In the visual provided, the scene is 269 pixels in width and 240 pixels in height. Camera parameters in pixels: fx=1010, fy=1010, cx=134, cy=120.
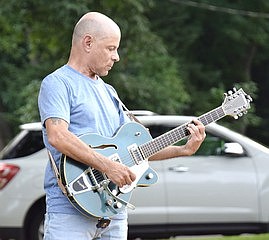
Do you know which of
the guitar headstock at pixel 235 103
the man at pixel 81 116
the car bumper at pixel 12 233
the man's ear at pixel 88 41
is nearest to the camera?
the man at pixel 81 116

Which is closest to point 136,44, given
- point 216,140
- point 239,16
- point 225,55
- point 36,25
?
point 36,25

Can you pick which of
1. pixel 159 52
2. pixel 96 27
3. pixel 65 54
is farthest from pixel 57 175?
pixel 159 52

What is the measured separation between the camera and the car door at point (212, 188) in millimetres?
10656

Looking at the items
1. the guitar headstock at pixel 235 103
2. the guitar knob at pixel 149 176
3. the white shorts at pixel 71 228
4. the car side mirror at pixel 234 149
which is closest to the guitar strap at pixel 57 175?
the white shorts at pixel 71 228

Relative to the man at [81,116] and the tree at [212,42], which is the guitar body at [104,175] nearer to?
the man at [81,116]

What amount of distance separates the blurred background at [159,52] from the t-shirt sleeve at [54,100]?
11.6m

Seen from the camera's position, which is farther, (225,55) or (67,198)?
(225,55)

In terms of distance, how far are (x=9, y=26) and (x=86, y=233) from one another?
1435 centimetres

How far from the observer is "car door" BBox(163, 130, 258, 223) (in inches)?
420

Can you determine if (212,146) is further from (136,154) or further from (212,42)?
(212,42)

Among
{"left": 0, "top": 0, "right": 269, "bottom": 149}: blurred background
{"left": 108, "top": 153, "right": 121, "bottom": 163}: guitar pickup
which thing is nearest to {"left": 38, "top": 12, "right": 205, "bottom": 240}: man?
{"left": 108, "top": 153, "right": 121, "bottom": 163}: guitar pickup

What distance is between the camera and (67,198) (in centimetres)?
477

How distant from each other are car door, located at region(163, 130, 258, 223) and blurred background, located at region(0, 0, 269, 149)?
6.10 meters

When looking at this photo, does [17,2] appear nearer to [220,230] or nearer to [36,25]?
[36,25]
